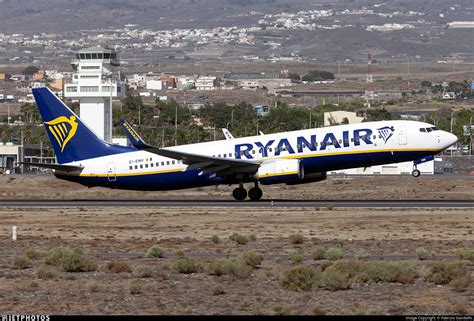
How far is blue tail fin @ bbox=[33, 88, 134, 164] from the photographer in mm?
73062

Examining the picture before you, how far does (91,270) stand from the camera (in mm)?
41062

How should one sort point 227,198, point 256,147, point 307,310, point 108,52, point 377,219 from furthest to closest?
point 108,52
point 227,198
point 256,147
point 377,219
point 307,310

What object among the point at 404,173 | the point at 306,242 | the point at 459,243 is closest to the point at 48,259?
the point at 306,242

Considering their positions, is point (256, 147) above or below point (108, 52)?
below

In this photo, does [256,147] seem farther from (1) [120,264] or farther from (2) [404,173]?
(2) [404,173]

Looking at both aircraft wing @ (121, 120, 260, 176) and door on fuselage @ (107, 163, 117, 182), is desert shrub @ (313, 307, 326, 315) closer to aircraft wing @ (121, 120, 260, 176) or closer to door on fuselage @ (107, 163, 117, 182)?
aircraft wing @ (121, 120, 260, 176)

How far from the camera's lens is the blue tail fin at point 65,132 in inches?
2876

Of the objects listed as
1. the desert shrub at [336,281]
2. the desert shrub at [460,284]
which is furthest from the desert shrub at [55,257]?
the desert shrub at [460,284]

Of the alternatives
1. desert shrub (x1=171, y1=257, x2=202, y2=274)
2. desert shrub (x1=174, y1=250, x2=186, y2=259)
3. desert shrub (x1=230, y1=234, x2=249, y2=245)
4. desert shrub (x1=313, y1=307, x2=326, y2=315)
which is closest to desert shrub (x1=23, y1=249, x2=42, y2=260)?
desert shrub (x1=174, y1=250, x2=186, y2=259)

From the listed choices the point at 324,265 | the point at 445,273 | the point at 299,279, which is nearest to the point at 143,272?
the point at 299,279

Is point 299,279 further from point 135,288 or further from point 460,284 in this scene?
point 135,288

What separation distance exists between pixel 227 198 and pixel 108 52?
7710 centimetres

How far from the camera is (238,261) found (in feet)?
135

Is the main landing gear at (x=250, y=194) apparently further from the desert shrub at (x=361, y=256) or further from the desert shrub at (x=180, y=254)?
the desert shrub at (x=361, y=256)
